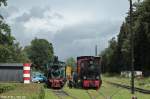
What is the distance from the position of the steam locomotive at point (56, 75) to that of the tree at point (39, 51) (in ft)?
380

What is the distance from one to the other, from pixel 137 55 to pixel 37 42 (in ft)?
216

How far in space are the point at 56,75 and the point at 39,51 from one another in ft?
420

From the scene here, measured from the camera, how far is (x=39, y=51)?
18488 cm

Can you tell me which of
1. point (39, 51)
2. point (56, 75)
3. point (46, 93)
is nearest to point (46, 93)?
point (46, 93)

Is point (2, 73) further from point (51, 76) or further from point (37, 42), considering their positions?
point (37, 42)

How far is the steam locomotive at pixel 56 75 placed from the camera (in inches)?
2226

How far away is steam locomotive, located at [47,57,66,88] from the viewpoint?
56550mm

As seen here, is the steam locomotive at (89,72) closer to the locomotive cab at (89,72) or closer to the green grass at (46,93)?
the locomotive cab at (89,72)

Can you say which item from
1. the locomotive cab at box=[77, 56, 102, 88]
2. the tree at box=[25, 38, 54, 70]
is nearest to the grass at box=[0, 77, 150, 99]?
the locomotive cab at box=[77, 56, 102, 88]

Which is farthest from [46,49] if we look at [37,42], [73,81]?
[73,81]

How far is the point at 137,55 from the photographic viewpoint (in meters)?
130

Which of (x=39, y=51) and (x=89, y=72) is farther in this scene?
(x=39, y=51)

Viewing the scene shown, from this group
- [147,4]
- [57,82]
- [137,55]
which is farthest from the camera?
[137,55]

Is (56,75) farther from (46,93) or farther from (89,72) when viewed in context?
(46,93)
